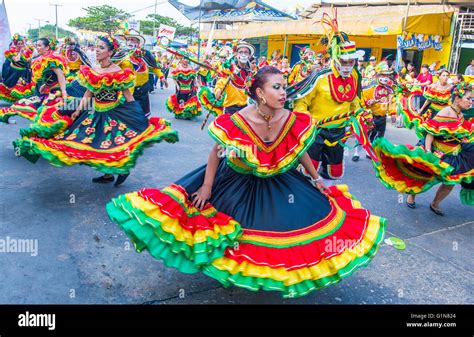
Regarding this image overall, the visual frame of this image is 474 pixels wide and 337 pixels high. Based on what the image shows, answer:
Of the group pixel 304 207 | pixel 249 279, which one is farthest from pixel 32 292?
pixel 304 207

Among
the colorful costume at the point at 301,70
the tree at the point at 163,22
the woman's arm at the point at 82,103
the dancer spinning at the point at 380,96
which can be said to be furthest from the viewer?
the tree at the point at 163,22

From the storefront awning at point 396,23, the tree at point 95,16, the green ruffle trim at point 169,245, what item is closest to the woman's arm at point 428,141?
the green ruffle trim at point 169,245

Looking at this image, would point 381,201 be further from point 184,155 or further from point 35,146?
point 35,146

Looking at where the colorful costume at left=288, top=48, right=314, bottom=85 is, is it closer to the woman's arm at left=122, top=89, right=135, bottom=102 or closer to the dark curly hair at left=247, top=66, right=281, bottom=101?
the woman's arm at left=122, top=89, right=135, bottom=102

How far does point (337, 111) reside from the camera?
512 centimetres

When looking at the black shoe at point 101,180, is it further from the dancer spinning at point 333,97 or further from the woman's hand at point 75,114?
the dancer spinning at point 333,97

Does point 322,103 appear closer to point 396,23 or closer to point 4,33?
point 4,33

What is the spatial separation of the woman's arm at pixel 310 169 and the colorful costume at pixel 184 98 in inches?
341

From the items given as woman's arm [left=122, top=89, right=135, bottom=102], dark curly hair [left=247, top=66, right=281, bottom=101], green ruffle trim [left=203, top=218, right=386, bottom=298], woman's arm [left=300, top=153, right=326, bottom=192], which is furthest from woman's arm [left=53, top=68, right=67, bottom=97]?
green ruffle trim [left=203, top=218, right=386, bottom=298]

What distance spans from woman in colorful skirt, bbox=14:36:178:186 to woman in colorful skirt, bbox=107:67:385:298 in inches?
80.5

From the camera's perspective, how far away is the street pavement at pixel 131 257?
11.4 feet

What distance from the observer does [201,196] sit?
10.7 feet

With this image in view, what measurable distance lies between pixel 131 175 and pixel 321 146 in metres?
2.78
